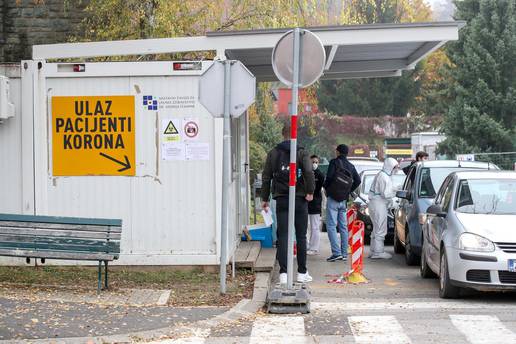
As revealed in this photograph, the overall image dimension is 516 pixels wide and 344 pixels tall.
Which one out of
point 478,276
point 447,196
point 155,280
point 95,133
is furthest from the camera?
point 95,133

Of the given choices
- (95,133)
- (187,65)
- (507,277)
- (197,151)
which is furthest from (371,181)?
(507,277)

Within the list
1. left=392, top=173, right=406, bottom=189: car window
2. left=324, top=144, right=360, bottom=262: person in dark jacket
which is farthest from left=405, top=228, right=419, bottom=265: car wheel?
left=392, top=173, right=406, bottom=189: car window

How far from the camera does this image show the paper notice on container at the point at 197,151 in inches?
505

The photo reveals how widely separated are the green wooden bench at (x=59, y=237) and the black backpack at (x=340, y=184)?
5.39 metres

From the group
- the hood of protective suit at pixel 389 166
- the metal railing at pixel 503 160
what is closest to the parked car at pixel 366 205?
the hood of protective suit at pixel 389 166

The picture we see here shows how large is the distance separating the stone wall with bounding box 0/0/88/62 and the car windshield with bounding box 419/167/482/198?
9.36 m

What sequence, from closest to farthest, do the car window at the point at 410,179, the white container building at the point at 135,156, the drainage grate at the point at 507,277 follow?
the drainage grate at the point at 507,277
the white container building at the point at 135,156
the car window at the point at 410,179

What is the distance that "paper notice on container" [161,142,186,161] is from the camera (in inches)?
507

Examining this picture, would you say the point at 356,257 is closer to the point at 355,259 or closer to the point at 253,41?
the point at 355,259

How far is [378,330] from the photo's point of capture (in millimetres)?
9148

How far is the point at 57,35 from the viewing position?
851 inches

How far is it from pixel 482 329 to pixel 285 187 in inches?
138

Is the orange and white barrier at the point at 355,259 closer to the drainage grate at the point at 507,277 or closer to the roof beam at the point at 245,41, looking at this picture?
the roof beam at the point at 245,41

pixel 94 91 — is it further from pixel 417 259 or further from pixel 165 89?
pixel 417 259
